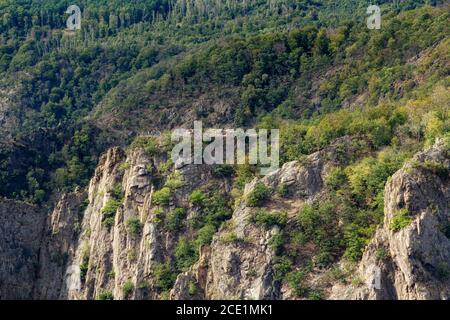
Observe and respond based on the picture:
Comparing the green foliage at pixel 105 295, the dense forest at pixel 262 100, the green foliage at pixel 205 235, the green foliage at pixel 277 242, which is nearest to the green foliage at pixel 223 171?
the dense forest at pixel 262 100

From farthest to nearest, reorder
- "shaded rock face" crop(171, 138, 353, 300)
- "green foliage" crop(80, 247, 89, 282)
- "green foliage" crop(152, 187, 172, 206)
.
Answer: "green foliage" crop(80, 247, 89, 282) < "green foliage" crop(152, 187, 172, 206) < "shaded rock face" crop(171, 138, 353, 300)

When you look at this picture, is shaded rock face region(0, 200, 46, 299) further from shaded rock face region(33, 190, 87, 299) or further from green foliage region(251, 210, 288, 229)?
green foliage region(251, 210, 288, 229)

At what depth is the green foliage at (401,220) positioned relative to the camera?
93.9m

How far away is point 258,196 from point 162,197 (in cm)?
880

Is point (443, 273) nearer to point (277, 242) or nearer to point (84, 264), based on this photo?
point (277, 242)

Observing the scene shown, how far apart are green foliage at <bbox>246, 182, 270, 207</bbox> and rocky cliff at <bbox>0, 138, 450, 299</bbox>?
25 cm

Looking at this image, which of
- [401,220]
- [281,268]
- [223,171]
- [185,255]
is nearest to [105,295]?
[185,255]

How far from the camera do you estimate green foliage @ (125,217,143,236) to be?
10769 cm

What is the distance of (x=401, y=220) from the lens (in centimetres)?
9425

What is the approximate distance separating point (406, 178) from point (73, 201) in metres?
33.8

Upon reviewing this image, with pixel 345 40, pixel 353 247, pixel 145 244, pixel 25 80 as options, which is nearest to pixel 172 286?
pixel 145 244

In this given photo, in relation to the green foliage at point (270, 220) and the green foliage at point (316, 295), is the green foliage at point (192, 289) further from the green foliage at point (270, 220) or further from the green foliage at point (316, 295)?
the green foliage at point (316, 295)

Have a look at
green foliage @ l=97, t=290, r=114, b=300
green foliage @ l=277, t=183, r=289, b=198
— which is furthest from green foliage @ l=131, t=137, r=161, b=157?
green foliage @ l=277, t=183, r=289, b=198

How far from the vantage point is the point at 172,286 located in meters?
102
